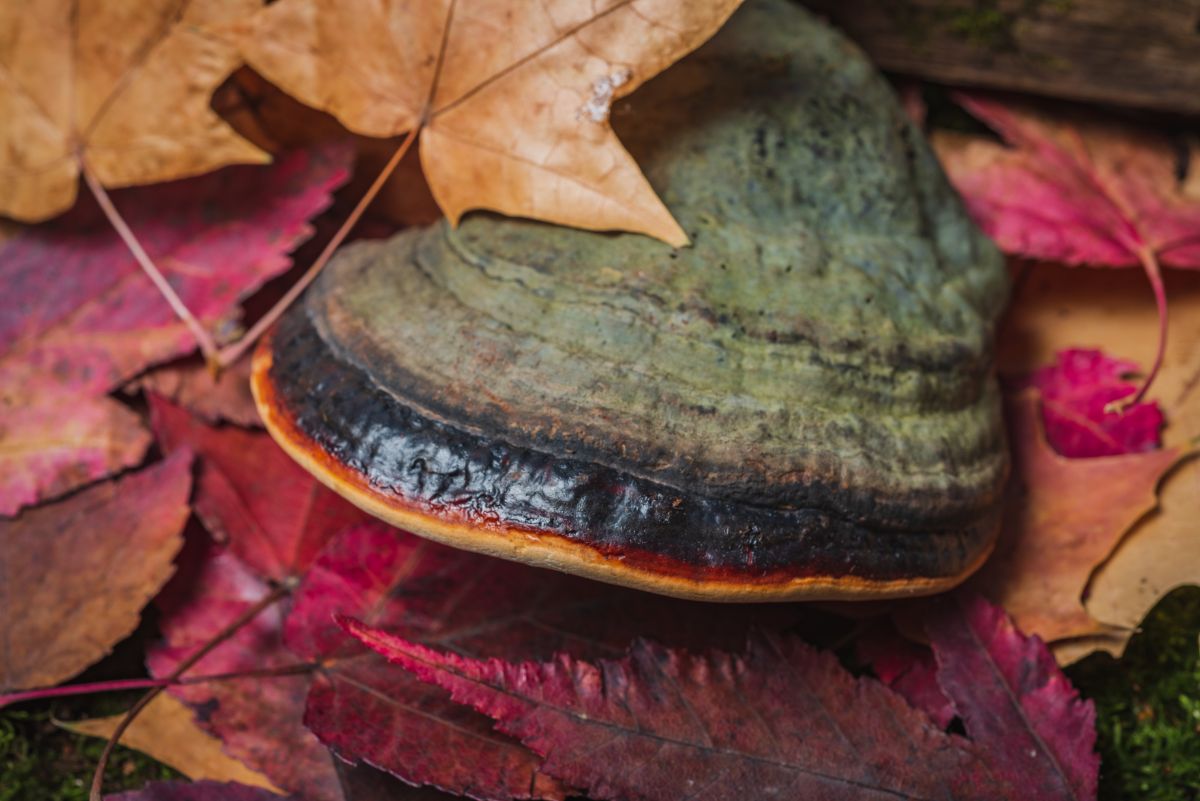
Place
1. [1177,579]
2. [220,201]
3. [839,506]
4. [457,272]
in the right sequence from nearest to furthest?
[839,506] → [457,272] → [1177,579] → [220,201]

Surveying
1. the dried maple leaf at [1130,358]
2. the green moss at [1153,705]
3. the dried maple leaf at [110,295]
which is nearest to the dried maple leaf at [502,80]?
the dried maple leaf at [110,295]

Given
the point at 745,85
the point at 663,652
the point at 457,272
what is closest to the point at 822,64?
the point at 745,85

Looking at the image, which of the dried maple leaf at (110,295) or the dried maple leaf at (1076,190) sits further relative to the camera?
the dried maple leaf at (1076,190)

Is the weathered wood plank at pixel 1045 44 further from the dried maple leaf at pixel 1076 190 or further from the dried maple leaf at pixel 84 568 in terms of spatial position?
the dried maple leaf at pixel 84 568

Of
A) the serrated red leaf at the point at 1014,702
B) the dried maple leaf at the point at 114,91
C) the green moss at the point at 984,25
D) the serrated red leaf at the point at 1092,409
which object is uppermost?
the green moss at the point at 984,25

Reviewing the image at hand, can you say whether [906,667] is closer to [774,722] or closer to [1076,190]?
[774,722]

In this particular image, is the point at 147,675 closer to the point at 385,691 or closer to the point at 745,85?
the point at 385,691

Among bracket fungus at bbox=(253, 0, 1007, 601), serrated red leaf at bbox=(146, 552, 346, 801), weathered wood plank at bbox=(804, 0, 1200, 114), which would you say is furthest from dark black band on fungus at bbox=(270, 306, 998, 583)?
weathered wood plank at bbox=(804, 0, 1200, 114)

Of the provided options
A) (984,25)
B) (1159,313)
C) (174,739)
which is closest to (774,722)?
(174,739)
